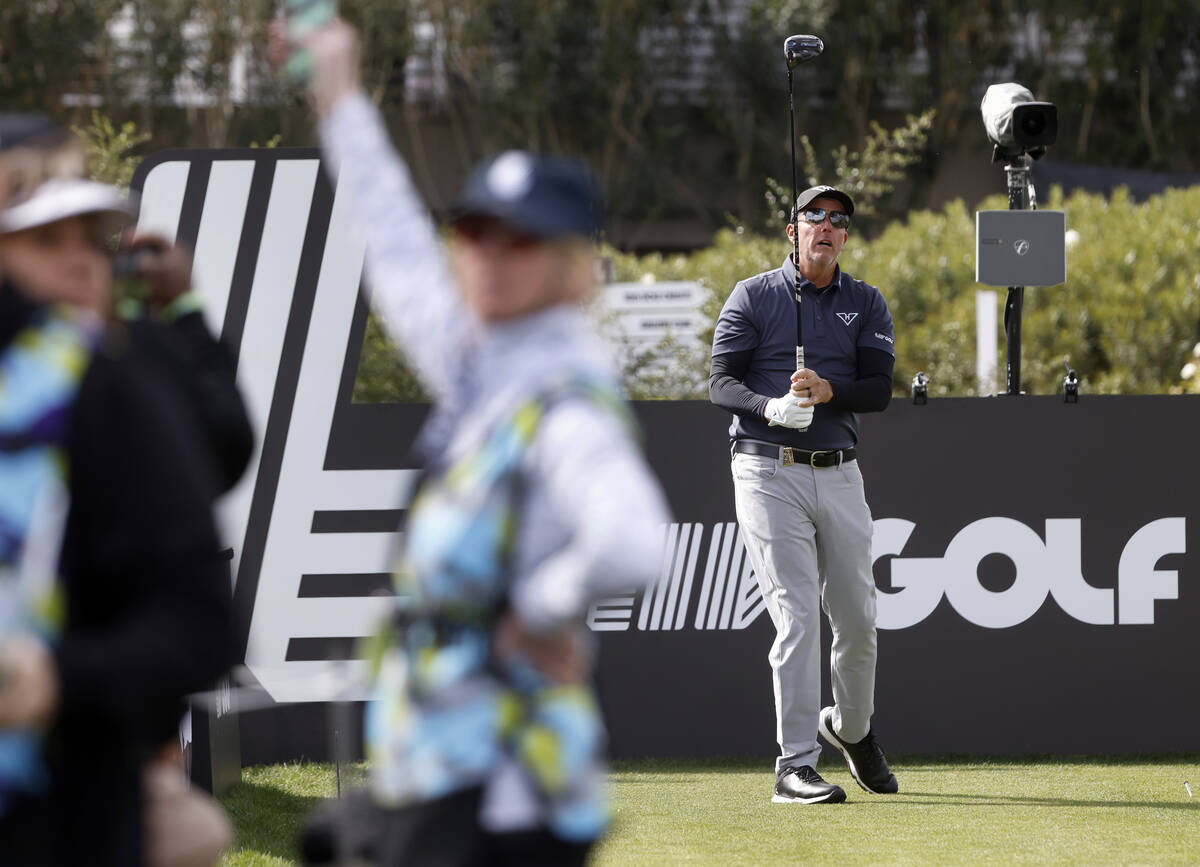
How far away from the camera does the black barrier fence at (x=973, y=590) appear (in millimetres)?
7426

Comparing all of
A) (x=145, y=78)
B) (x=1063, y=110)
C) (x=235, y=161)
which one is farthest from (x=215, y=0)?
(x=235, y=161)

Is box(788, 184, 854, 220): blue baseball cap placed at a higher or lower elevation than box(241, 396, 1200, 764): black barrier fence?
higher

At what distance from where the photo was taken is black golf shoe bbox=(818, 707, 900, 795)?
6.52 metres

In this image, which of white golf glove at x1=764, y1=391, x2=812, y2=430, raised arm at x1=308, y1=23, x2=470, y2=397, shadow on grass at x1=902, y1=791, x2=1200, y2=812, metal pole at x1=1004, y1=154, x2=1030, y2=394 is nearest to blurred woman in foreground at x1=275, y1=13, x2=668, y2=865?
raised arm at x1=308, y1=23, x2=470, y2=397

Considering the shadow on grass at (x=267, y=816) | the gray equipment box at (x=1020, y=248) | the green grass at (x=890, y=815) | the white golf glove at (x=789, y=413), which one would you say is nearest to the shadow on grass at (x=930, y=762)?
the green grass at (x=890, y=815)

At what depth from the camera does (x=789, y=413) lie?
6.11 meters

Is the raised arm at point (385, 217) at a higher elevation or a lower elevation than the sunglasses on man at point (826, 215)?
higher

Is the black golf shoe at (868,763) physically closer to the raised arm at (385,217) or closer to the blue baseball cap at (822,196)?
the blue baseball cap at (822,196)

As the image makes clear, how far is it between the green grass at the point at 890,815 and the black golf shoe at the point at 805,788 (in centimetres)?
4

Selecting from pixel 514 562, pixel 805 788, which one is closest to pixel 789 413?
pixel 805 788

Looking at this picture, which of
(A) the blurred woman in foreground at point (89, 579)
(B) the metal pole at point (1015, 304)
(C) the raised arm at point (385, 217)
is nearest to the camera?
(A) the blurred woman in foreground at point (89, 579)

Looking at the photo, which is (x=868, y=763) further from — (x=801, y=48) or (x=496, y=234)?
(x=496, y=234)

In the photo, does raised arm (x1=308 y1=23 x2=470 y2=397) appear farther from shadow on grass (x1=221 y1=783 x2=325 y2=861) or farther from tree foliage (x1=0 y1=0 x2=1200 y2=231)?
tree foliage (x1=0 y1=0 x2=1200 y2=231)

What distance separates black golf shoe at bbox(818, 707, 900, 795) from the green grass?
8cm
